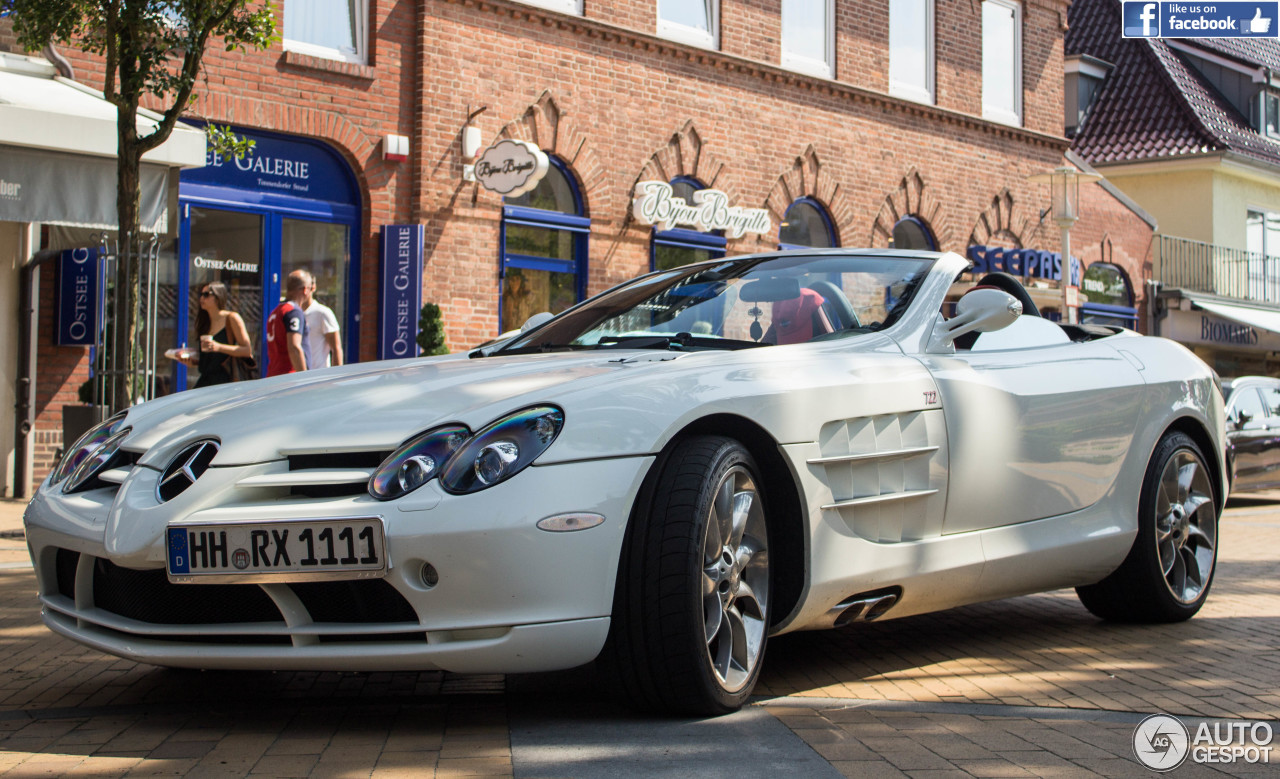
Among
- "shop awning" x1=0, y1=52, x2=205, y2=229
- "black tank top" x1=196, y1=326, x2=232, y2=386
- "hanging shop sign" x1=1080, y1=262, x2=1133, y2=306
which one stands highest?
"hanging shop sign" x1=1080, y1=262, x2=1133, y2=306

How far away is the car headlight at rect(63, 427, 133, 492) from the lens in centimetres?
399

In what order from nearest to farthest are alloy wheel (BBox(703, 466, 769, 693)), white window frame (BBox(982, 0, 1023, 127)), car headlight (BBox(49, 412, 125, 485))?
alloy wheel (BBox(703, 466, 769, 693)), car headlight (BBox(49, 412, 125, 485)), white window frame (BBox(982, 0, 1023, 127))

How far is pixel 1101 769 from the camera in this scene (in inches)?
131

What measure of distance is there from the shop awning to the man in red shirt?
1661 mm

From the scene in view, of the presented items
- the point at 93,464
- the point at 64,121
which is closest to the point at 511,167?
the point at 64,121

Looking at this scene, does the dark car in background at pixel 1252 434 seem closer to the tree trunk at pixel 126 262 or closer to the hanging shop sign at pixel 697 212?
the hanging shop sign at pixel 697 212

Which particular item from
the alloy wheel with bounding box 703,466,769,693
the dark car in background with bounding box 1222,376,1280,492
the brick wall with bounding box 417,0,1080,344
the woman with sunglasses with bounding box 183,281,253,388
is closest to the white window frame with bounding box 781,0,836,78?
the brick wall with bounding box 417,0,1080,344

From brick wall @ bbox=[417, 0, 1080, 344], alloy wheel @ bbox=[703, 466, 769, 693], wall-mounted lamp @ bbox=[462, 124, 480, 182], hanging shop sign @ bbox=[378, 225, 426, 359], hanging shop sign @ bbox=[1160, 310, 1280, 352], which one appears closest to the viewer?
alloy wheel @ bbox=[703, 466, 769, 693]

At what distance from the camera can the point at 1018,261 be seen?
2262 cm

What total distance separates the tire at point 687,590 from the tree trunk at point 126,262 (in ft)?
21.0

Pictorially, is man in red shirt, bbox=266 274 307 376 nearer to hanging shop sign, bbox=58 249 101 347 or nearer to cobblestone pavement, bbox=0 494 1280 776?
hanging shop sign, bbox=58 249 101 347

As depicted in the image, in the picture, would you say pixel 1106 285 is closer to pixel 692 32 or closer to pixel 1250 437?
pixel 692 32

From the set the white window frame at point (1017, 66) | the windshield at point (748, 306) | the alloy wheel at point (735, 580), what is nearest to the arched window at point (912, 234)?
the white window frame at point (1017, 66)

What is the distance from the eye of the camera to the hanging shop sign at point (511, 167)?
1435cm
